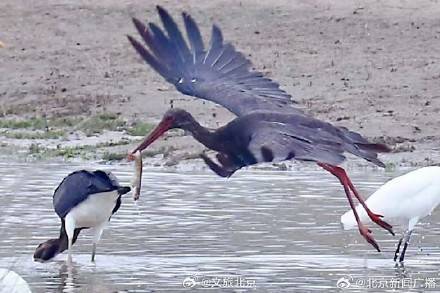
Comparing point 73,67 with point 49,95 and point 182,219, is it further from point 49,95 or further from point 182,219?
point 182,219

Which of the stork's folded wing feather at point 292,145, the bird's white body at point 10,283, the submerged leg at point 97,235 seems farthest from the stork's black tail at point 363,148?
the submerged leg at point 97,235

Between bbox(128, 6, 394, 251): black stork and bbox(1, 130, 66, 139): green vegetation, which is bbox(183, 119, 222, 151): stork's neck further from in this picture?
bbox(1, 130, 66, 139): green vegetation

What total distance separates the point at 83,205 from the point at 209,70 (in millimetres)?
1544

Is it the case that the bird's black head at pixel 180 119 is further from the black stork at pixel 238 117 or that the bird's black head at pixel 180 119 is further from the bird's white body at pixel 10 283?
the bird's white body at pixel 10 283

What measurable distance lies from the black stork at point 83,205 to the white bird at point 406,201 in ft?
5.22

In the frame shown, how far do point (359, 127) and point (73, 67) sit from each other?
4.80 m

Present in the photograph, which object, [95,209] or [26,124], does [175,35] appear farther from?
[26,124]

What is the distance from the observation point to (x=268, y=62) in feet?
63.6

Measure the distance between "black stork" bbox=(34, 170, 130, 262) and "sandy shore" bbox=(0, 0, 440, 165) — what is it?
487 centimetres

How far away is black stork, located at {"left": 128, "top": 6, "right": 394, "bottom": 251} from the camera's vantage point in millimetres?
7750

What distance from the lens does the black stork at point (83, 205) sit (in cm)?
1020

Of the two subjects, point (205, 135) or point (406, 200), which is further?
point (406, 200)

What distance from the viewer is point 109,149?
52.5 ft

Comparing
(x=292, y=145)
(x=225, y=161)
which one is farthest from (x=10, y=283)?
(x=292, y=145)
